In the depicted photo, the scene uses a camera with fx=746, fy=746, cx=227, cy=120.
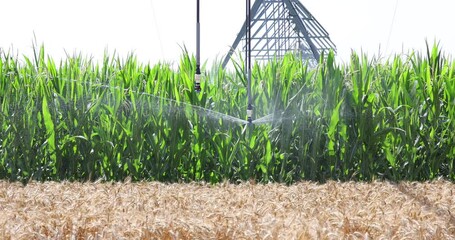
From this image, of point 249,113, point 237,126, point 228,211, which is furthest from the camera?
point 237,126

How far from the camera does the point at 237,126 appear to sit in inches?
208

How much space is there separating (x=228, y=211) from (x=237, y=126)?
7.69ft

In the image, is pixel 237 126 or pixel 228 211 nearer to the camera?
pixel 228 211

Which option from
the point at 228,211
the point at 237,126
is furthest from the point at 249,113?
the point at 228,211

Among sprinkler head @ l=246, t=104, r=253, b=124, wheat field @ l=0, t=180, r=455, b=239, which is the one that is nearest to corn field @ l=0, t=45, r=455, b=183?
sprinkler head @ l=246, t=104, r=253, b=124

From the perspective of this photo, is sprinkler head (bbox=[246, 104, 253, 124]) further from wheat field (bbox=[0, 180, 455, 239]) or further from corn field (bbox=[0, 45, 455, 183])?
wheat field (bbox=[0, 180, 455, 239])

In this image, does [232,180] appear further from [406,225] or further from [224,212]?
[406,225]

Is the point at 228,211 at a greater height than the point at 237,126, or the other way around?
the point at 237,126

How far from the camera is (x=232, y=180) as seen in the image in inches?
207

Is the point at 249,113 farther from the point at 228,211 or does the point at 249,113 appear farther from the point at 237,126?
the point at 228,211

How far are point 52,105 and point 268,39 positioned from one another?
13367 millimetres

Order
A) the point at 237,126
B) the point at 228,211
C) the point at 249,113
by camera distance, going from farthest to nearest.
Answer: the point at 237,126, the point at 249,113, the point at 228,211

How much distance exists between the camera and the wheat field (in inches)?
99.9

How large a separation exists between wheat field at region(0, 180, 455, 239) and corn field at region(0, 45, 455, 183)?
124 cm
